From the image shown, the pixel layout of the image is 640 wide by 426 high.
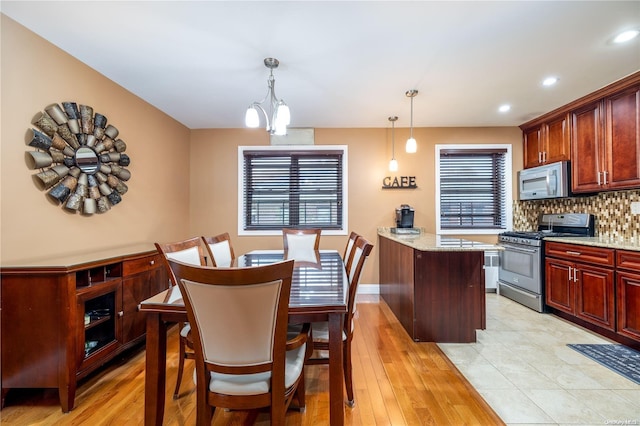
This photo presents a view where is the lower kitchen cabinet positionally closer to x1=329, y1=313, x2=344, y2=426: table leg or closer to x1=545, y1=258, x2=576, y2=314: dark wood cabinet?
x1=545, y1=258, x2=576, y2=314: dark wood cabinet

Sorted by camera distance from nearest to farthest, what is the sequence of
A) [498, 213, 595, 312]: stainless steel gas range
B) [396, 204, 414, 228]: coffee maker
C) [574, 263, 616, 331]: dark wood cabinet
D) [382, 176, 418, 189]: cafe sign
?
[574, 263, 616, 331]: dark wood cabinet < [498, 213, 595, 312]: stainless steel gas range < [396, 204, 414, 228]: coffee maker < [382, 176, 418, 189]: cafe sign

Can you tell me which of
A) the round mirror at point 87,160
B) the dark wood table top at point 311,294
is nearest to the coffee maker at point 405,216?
the dark wood table top at point 311,294

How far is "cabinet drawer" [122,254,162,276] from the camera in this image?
2.15 m

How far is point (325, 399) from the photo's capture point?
1.76 meters

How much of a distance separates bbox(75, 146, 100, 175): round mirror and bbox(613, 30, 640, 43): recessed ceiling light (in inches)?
167

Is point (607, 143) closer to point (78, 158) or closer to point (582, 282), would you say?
point (582, 282)

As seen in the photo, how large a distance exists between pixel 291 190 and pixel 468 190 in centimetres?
270

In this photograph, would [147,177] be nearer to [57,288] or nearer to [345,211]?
[57,288]

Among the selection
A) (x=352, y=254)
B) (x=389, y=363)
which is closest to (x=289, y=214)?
(x=352, y=254)

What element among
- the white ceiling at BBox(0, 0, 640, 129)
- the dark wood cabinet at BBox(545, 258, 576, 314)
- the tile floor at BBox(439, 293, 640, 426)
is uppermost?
the white ceiling at BBox(0, 0, 640, 129)

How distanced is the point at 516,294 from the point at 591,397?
196cm

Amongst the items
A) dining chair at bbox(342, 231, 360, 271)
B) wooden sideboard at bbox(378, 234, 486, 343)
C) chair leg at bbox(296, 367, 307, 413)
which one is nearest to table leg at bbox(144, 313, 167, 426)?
chair leg at bbox(296, 367, 307, 413)

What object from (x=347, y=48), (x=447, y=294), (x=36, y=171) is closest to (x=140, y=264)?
(x=36, y=171)

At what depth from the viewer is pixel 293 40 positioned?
1.98 m
